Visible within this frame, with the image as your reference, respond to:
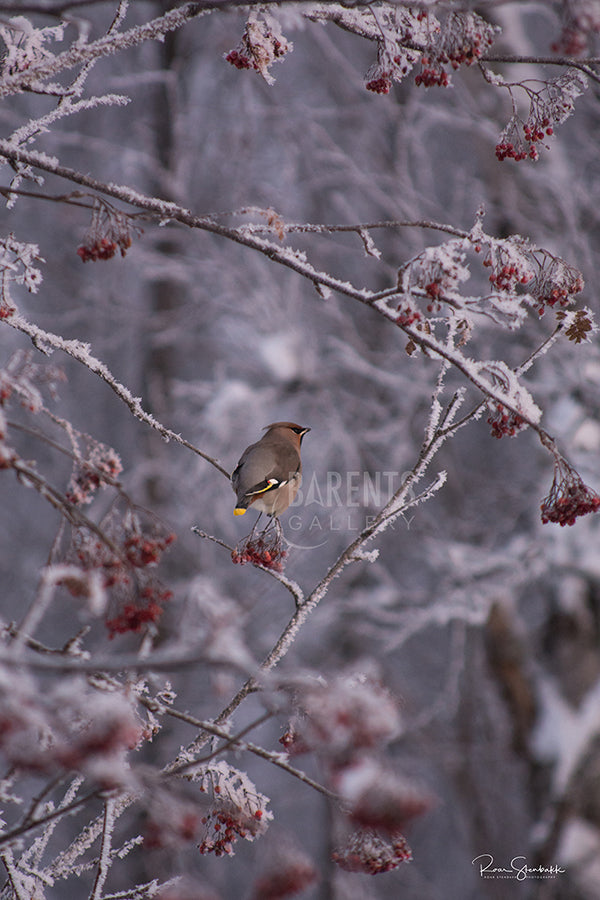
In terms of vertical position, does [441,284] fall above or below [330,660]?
below

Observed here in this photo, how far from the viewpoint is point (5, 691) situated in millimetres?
1178

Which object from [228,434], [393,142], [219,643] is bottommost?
[219,643]

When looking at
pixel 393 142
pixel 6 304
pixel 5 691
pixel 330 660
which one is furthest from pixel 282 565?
pixel 393 142

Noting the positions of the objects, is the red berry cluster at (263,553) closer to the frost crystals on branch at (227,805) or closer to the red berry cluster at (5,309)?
the frost crystals on branch at (227,805)

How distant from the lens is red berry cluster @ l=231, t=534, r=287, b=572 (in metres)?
2.35

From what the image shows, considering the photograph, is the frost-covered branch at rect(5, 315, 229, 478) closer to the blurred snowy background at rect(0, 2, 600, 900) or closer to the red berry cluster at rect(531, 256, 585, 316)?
the red berry cluster at rect(531, 256, 585, 316)

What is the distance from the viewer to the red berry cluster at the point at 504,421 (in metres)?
2.03

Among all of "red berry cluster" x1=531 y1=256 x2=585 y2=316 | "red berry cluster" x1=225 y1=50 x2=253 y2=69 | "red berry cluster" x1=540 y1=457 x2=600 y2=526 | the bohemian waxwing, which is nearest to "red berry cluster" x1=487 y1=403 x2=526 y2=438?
"red berry cluster" x1=540 y1=457 x2=600 y2=526

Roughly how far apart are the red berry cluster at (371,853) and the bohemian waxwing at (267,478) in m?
1.18

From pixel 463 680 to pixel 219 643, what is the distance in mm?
8038

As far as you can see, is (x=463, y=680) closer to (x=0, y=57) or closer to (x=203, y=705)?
(x=203, y=705)

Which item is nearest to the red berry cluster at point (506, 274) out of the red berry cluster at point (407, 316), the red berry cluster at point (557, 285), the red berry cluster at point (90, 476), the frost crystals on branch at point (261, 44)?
the red berry cluster at point (557, 285)

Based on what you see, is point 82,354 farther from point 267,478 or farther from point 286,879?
point 286,879

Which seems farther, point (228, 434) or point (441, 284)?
point (228, 434)
